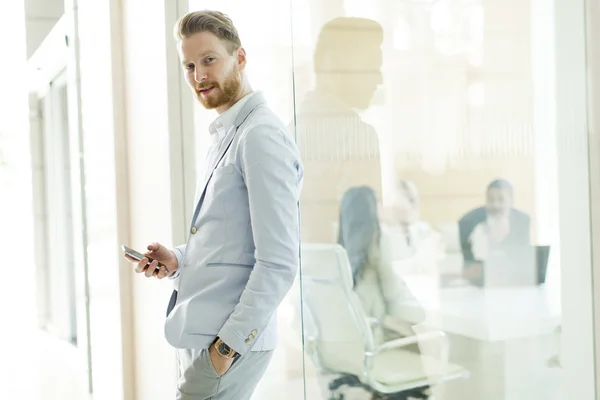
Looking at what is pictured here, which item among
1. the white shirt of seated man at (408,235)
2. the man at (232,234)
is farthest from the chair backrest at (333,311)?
the man at (232,234)

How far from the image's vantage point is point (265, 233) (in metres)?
1.66

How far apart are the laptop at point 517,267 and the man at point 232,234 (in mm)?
427

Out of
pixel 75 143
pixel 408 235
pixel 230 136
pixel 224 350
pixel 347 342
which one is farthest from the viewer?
pixel 75 143

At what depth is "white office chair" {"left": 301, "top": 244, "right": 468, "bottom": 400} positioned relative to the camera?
1962 millimetres

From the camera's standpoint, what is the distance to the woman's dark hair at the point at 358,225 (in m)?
2.06

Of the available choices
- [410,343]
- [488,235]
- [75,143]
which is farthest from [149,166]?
[488,235]

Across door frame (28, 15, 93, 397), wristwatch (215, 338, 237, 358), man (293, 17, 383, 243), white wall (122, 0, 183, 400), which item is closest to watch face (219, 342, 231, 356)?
wristwatch (215, 338, 237, 358)

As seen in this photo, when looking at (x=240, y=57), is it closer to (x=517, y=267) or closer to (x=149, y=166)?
(x=517, y=267)

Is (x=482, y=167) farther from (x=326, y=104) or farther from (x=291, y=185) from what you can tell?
(x=326, y=104)

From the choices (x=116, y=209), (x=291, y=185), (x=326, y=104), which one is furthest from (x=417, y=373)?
(x=116, y=209)

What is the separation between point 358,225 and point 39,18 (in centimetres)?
347

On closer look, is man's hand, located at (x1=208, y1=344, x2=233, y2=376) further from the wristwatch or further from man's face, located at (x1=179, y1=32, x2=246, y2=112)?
man's face, located at (x1=179, y1=32, x2=246, y2=112)

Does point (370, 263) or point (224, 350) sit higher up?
point (370, 263)

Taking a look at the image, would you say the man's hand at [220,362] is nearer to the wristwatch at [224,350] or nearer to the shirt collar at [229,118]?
the wristwatch at [224,350]
